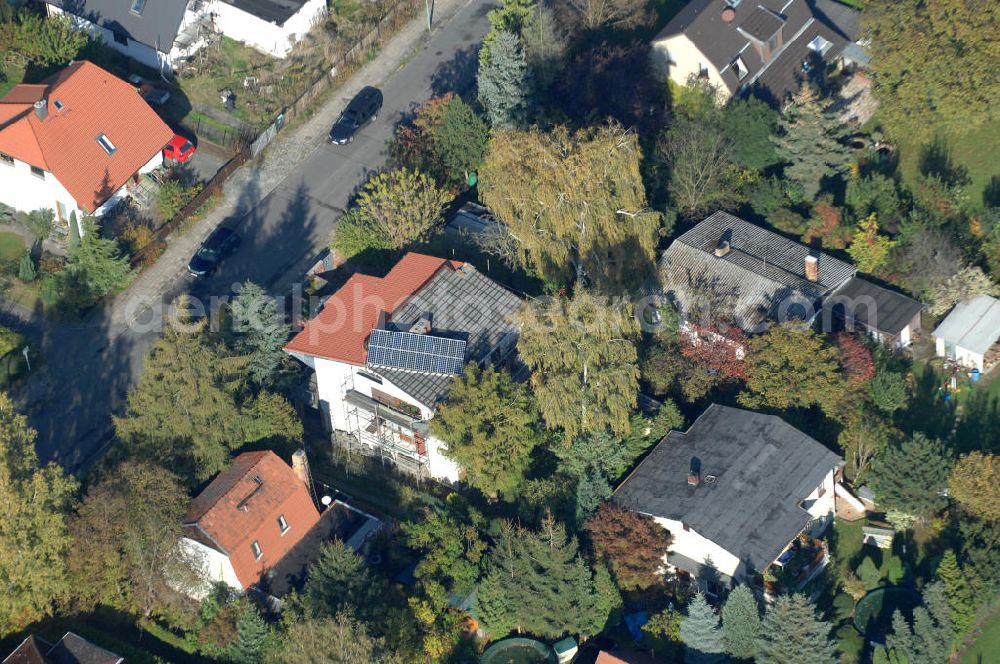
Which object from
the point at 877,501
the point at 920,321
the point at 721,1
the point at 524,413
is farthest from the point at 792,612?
the point at 721,1

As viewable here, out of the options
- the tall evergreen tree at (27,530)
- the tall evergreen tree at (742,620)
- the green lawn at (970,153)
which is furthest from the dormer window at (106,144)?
the green lawn at (970,153)

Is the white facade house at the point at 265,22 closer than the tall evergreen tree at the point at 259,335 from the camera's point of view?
No

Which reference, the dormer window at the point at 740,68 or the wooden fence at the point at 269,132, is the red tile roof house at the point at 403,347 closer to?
the wooden fence at the point at 269,132

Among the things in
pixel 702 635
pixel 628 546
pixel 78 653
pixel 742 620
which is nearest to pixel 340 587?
pixel 78 653

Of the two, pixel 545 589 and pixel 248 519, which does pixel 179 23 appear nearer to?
pixel 248 519

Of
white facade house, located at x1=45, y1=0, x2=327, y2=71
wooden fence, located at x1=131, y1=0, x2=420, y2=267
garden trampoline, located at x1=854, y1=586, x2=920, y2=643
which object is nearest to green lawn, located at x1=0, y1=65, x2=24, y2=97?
white facade house, located at x1=45, y1=0, x2=327, y2=71
